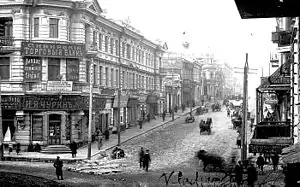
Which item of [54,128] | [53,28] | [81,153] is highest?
[53,28]

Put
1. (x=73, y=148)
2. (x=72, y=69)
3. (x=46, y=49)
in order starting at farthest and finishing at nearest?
(x=72, y=69) < (x=46, y=49) < (x=73, y=148)

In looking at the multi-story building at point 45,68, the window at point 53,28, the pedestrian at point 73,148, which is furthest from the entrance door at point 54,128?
the window at point 53,28

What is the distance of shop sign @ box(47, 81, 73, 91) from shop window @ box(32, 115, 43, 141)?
7.87 feet

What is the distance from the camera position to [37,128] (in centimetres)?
3572

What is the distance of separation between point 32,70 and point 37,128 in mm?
4200

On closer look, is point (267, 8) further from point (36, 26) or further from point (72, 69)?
point (36, 26)

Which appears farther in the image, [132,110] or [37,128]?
[132,110]

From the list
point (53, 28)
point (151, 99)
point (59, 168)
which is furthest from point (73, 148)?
point (151, 99)

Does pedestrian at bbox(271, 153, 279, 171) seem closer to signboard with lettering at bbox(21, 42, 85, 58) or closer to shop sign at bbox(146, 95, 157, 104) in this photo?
signboard with lettering at bbox(21, 42, 85, 58)

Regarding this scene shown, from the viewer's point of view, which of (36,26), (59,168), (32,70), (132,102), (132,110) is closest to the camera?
(59,168)

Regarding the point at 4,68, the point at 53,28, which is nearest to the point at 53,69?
the point at 53,28

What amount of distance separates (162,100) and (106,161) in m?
39.7

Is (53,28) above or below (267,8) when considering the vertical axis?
above

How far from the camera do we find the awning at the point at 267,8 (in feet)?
44.5
